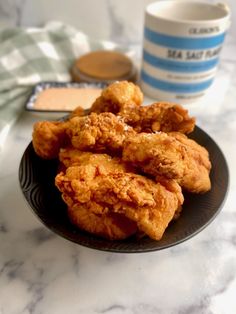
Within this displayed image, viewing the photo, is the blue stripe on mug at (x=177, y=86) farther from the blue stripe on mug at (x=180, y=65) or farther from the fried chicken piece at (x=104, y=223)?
the fried chicken piece at (x=104, y=223)

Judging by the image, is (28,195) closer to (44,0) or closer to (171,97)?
(171,97)

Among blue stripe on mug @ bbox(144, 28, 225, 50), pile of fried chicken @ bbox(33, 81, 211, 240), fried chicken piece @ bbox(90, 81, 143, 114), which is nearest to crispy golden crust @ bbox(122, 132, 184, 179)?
pile of fried chicken @ bbox(33, 81, 211, 240)

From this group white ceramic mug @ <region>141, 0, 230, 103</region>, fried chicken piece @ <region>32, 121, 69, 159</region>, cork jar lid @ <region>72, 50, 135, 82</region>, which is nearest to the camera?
fried chicken piece @ <region>32, 121, 69, 159</region>

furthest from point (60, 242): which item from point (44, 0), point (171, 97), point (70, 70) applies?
point (44, 0)

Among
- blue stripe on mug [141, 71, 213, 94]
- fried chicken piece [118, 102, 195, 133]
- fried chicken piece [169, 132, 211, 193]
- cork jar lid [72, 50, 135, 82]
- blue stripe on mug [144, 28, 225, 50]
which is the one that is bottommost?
cork jar lid [72, 50, 135, 82]

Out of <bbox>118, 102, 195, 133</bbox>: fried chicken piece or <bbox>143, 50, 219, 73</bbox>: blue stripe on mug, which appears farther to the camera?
<bbox>143, 50, 219, 73</bbox>: blue stripe on mug

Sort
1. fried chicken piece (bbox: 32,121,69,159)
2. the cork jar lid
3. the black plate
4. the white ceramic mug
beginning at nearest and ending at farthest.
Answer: the black plate
fried chicken piece (bbox: 32,121,69,159)
the white ceramic mug
the cork jar lid

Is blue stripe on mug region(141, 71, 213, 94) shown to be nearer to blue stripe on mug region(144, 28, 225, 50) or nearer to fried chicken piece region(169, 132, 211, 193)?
blue stripe on mug region(144, 28, 225, 50)
